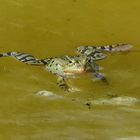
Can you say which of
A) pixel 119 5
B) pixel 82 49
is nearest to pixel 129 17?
pixel 119 5

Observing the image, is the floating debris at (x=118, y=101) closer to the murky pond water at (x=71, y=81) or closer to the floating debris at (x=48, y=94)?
the murky pond water at (x=71, y=81)

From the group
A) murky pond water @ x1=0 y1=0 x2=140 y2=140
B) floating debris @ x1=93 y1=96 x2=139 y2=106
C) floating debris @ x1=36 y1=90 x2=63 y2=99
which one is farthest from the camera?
floating debris @ x1=36 y1=90 x2=63 y2=99

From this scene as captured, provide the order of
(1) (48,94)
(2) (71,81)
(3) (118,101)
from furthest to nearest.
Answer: (2) (71,81) < (1) (48,94) < (3) (118,101)

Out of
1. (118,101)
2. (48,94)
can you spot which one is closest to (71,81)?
(48,94)

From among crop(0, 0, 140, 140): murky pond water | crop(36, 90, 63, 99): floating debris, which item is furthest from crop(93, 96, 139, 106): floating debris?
crop(36, 90, 63, 99): floating debris

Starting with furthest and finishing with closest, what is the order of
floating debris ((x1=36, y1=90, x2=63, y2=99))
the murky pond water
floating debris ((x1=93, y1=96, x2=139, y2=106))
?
floating debris ((x1=36, y1=90, x2=63, y2=99))
floating debris ((x1=93, y1=96, x2=139, y2=106))
the murky pond water

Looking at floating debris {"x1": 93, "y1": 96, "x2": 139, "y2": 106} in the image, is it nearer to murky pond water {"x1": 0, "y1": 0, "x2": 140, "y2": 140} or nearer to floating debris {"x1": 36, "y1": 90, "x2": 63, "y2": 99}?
murky pond water {"x1": 0, "y1": 0, "x2": 140, "y2": 140}

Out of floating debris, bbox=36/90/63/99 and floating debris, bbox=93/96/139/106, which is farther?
floating debris, bbox=36/90/63/99

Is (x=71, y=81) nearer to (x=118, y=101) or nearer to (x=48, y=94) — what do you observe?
(x=48, y=94)
